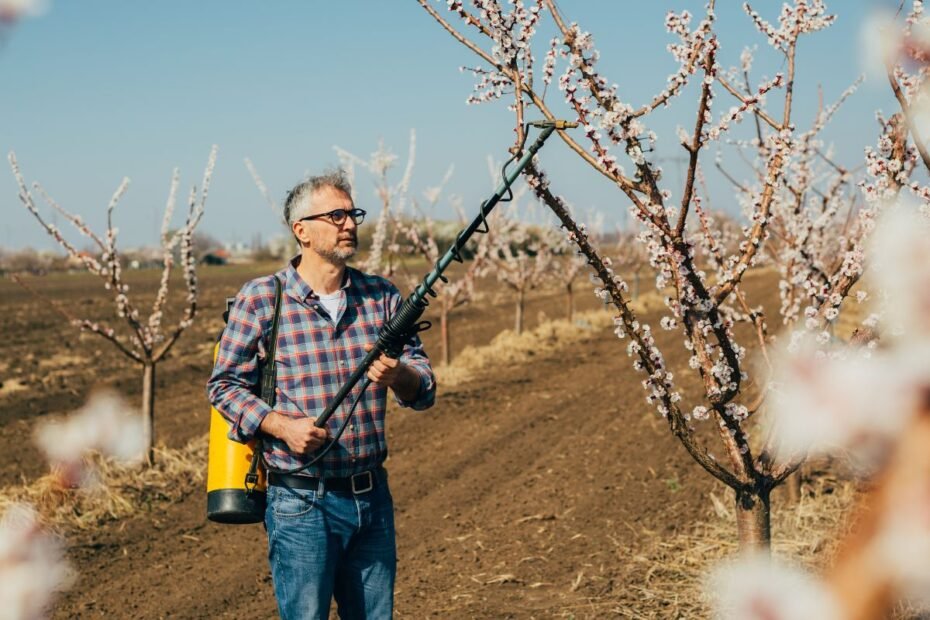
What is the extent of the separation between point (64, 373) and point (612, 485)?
Result: 12.8 metres

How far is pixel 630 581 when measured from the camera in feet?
17.8

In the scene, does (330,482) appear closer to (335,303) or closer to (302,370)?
(302,370)

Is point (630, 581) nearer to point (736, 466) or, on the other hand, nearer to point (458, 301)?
point (736, 466)

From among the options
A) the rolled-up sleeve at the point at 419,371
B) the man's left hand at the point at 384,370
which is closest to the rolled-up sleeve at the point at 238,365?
the man's left hand at the point at 384,370

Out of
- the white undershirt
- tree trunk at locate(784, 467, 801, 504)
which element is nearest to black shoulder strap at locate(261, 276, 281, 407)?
the white undershirt

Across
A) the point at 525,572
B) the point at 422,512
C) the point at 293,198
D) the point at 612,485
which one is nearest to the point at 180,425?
the point at 422,512

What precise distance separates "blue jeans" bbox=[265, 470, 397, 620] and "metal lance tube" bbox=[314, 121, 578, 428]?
0.31 metres

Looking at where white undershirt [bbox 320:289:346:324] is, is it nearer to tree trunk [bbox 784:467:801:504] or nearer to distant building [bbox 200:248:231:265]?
tree trunk [bbox 784:467:801:504]

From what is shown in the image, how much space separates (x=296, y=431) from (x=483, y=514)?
176 inches

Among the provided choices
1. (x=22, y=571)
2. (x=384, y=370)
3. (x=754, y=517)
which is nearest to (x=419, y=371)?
(x=384, y=370)

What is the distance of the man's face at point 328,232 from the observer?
314cm

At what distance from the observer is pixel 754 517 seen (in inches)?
135

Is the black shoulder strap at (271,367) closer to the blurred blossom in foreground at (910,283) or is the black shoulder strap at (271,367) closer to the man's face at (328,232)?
the man's face at (328,232)

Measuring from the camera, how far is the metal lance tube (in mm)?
2484
